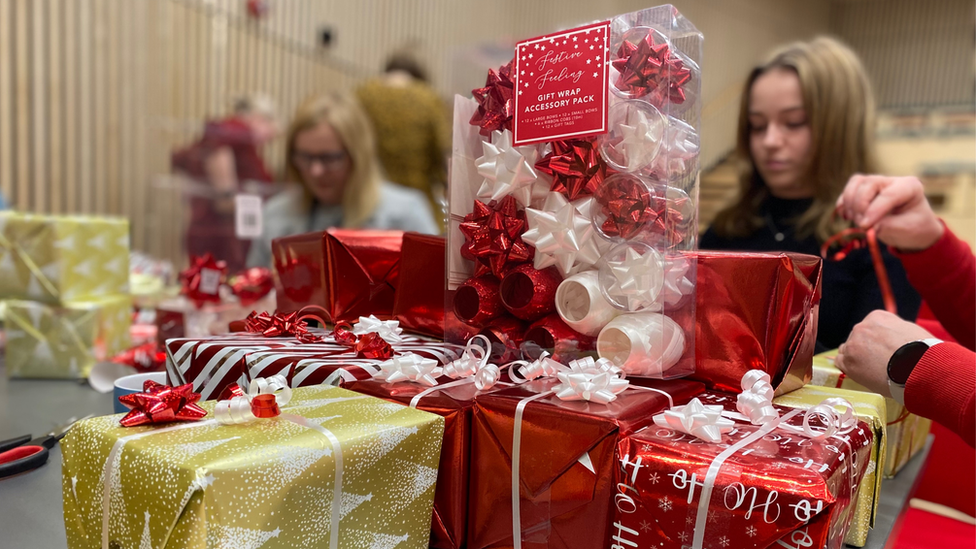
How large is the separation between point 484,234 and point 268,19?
14.3 ft

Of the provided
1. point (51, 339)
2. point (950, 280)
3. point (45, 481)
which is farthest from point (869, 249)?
point (51, 339)

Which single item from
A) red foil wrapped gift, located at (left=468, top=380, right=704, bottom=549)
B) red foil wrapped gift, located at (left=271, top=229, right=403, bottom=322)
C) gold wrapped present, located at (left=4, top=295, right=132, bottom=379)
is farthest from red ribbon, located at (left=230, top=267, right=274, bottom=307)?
red foil wrapped gift, located at (left=468, top=380, right=704, bottom=549)

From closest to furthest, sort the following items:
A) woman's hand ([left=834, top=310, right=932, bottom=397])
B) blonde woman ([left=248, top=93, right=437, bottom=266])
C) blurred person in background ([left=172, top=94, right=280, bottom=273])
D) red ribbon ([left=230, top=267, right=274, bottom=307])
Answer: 1. woman's hand ([left=834, top=310, right=932, bottom=397])
2. red ribbon ([left=230, top=267, right=274, bottom=307])
3. blonde woman ([left=248, top=93, right=437, bottom=266])
4. blurred person in background ([left=172, top=94, right=280, bottom=273])

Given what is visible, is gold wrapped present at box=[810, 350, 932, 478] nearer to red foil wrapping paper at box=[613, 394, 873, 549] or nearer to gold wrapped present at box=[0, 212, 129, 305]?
red foil wrapping paper at box=[613, 394, 873, 549]

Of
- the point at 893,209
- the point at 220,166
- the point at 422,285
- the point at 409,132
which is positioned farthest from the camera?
the point at 220,166

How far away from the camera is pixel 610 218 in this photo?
66cm

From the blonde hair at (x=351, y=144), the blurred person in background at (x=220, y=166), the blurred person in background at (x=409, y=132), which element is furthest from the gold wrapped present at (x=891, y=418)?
the blurred person in background at (x=220, y=166)

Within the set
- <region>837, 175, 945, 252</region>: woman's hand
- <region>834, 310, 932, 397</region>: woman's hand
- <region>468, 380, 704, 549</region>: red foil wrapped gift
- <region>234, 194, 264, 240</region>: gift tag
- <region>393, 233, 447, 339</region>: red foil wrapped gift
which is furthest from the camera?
<region>234, 194, 264, 240</region>: gift tag

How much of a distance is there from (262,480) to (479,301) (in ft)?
1.03

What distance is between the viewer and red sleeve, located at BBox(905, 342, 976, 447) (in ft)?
2.18

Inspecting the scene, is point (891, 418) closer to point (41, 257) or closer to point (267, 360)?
point (267, 360)

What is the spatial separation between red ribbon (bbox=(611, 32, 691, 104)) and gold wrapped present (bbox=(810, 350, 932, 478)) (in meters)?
0.40

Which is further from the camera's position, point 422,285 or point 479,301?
point 422,285

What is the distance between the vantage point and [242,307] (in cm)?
127
